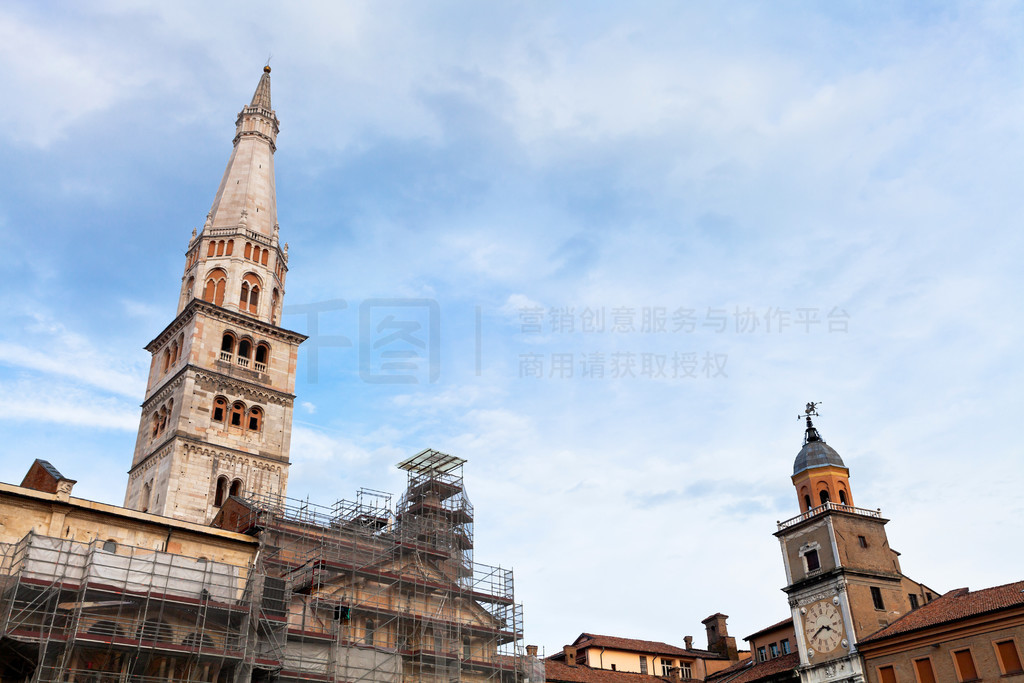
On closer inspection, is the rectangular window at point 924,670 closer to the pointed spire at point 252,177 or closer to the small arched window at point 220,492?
the small arched window at point 220,492

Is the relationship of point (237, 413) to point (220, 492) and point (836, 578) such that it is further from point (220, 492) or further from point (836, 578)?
point (836, 578)

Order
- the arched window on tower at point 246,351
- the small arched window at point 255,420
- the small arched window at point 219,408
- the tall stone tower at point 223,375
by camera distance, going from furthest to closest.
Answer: the arched window on tower at point 246,351, the small arched window at point 255,420, the small arched window at point 219,408, the tall stone tower at point 223,375

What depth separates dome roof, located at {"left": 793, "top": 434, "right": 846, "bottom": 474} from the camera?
50.6 metres

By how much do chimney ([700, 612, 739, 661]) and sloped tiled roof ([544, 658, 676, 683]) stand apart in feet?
28.7

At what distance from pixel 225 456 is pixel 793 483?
108 feet

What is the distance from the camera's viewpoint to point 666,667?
5706 centimetres

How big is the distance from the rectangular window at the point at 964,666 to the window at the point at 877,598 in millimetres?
5918

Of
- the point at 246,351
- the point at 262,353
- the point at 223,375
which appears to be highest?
the point at 262,353

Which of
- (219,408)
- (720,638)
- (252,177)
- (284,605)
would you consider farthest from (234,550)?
(720,638)

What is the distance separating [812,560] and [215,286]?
3896cm

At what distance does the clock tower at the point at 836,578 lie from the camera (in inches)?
1729

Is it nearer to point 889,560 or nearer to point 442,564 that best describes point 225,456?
point 442,564

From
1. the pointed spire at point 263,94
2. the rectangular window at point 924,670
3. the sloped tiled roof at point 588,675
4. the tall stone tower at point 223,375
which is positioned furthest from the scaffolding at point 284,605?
the pointed spire at point 263,94

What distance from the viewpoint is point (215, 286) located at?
55.3m
